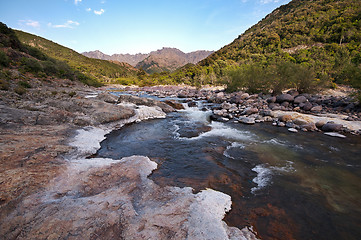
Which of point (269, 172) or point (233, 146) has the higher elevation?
point (269, 172)

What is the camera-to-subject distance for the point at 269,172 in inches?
234

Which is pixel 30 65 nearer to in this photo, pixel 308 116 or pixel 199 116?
pixel 199 116

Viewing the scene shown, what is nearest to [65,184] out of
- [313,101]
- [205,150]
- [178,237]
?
[178,237]

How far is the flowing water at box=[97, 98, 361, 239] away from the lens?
3.72 m

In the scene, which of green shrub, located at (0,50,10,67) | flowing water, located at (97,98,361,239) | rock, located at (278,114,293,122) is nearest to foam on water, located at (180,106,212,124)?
flowing water, located at (97,98,361,239)

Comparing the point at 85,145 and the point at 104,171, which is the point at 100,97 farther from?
the point at 104,171

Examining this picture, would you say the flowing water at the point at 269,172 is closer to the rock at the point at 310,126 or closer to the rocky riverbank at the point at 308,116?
the rock at the point at 310,126

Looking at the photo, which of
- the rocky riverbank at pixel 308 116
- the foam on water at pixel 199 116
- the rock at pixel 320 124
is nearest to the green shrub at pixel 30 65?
the foam on water at pixel 199 116

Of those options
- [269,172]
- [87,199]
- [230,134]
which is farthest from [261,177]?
[87,199]

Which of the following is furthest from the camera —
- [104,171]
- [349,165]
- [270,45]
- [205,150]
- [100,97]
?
[270,45]

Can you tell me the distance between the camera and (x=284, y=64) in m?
25.7

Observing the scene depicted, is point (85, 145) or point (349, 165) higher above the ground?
point (85, 145)

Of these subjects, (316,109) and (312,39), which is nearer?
(316,109)

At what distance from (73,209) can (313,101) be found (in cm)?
2626
